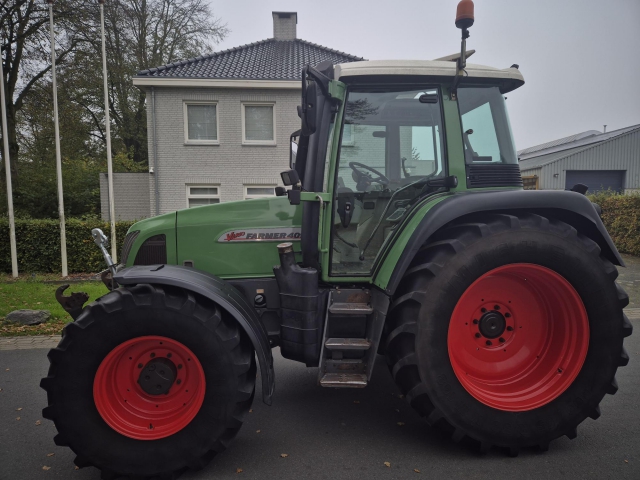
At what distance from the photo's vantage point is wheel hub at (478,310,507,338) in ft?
9.06

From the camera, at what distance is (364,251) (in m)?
2.96

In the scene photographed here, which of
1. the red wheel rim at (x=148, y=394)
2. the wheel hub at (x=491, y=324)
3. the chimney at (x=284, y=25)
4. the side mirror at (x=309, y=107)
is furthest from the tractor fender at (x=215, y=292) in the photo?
the chimney at (x=284, y=25)

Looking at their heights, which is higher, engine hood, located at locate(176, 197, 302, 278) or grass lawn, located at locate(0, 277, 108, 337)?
engine hood, located at locate(176, 197, 302, 278)

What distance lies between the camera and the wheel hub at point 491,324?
2762mm

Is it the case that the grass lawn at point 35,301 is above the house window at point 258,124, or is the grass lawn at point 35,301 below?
below

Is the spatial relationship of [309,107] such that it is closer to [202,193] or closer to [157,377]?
[157,377]

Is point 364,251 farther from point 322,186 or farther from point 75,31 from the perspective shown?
point 75,31

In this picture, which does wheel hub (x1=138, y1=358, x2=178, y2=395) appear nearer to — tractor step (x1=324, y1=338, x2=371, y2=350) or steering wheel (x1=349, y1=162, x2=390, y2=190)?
tractor step (x1=324, y1=338, x2=371, y2=350)

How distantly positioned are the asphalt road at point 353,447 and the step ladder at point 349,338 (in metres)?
0.46

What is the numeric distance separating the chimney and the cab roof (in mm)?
15653

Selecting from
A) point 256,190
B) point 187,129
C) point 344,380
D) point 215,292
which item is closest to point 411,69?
Result: point 215,292

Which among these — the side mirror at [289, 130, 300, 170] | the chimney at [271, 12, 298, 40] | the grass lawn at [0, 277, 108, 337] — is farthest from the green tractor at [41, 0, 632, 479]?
the chimney at [271, 12, 298, 40]

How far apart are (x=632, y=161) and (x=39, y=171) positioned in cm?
2673

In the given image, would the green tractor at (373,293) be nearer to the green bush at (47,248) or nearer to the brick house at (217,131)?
the green bush at (47,248)
